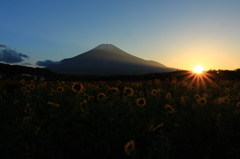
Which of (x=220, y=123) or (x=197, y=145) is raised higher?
(x=220, y=123)

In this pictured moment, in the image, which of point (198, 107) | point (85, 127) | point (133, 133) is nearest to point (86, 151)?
point (85, 127)

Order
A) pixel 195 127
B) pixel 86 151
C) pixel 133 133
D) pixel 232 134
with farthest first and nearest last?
pixel 195 127
pixel 232 134
pixel 133 133
pixel 86 151

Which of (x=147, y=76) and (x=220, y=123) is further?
(x=147, y=76)

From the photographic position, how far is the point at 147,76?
854 inches

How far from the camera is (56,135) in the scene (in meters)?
3.82

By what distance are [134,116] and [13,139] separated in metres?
2.10

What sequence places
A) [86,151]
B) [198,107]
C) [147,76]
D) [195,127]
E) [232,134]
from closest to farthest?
[86,151] < [232,134] < [195,127] < [198,107] < [147,76]

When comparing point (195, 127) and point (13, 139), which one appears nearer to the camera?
point (13, 139)

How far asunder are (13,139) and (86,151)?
4.10 feet

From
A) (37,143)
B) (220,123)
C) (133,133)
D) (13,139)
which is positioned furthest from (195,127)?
(13,139)

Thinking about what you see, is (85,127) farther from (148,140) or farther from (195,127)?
(195,127)

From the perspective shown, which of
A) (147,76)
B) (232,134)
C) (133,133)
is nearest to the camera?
(133,133)

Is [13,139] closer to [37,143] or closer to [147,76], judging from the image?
[37,143]

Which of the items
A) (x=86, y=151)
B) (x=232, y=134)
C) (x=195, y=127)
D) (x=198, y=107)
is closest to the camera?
(x=86, y=151)
